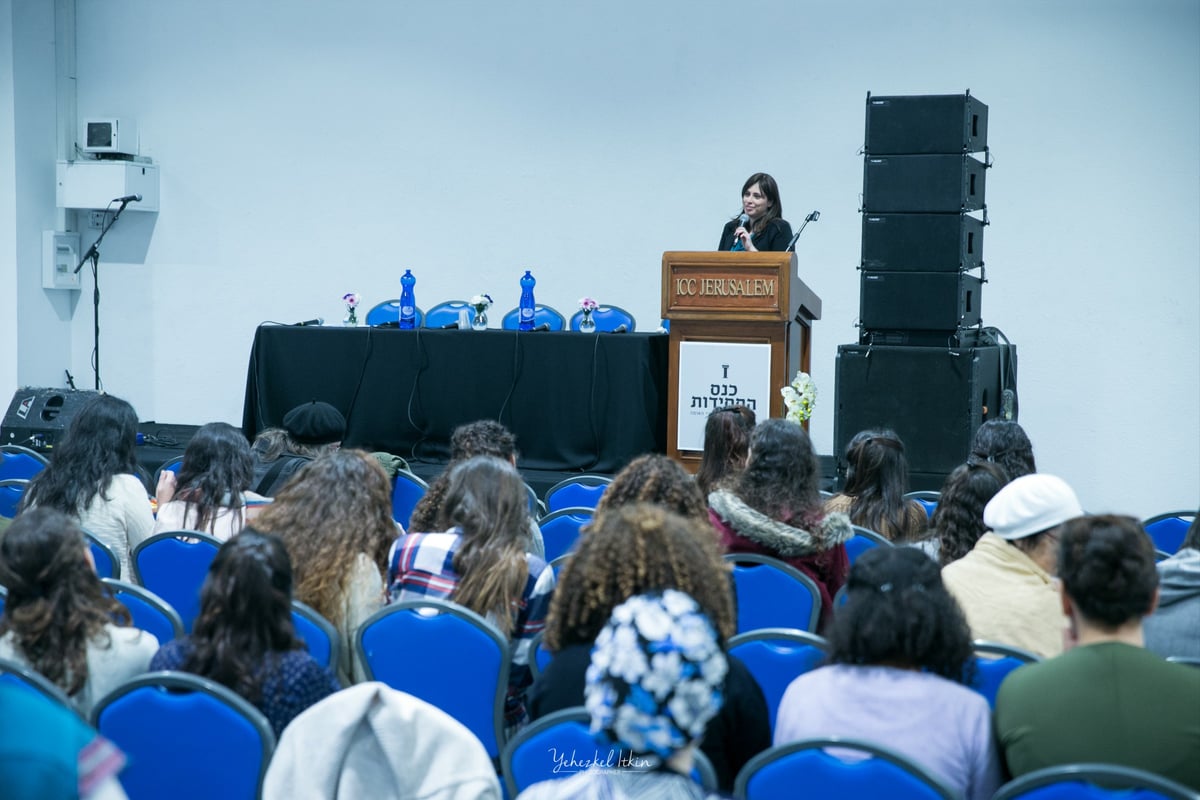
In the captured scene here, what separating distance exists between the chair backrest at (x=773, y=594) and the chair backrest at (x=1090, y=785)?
1.43m

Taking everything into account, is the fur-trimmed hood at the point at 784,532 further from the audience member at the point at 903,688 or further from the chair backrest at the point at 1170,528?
the chair backrest at the point at 1170,528

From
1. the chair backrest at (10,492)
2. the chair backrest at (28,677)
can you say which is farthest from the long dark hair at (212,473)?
the chair backrest at (28,677)

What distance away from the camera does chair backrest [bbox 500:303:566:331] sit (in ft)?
26.6

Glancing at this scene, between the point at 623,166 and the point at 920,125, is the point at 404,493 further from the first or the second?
the point at 623,166

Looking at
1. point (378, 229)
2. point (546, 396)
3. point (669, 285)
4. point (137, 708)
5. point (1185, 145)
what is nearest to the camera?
point (137, 708)

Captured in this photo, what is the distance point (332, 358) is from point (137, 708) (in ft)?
18.1

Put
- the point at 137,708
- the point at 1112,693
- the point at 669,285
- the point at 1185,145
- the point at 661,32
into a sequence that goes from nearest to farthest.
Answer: the point at 1112,693, the point at 137,708, the point at 669,285, the point at 1185,145, the point at 661,32

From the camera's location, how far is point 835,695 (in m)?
2.21

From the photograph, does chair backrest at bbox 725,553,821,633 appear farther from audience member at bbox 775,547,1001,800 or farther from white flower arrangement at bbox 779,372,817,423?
white flower arrangement at bbox 779,372,817,423

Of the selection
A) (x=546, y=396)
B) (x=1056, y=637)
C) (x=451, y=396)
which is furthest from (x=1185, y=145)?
(x=1056, y=637)

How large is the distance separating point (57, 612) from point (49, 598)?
0.11 ft

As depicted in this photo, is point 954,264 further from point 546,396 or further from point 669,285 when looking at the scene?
point 546,396

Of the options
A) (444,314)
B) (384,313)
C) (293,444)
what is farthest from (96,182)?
(293,444)

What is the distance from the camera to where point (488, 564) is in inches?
118
